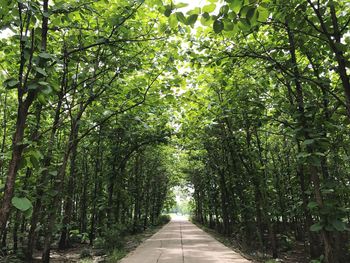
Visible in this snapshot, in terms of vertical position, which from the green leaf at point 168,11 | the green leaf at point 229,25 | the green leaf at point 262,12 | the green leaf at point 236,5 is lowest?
the green leaf at point 262,12

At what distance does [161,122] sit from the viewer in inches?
521

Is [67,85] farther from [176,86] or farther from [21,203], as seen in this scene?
[21,203]

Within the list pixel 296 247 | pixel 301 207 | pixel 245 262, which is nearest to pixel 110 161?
pixel 245 262

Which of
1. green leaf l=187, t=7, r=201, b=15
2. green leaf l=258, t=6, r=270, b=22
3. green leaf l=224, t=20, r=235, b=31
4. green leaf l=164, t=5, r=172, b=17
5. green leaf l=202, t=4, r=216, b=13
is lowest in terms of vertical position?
green leaf l=258, t=6, r=270, b=22

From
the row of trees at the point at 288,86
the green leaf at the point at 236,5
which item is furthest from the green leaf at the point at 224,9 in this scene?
the green leaf at the point at 236,5

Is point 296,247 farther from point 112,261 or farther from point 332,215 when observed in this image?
point 332,215

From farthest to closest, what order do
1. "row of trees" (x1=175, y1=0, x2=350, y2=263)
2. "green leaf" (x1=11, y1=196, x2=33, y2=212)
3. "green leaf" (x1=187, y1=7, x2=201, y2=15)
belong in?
"row of trees" (x1=175, y1=0, x2=350, y2=263), "green leaf" (x1=187, y1=7, x2=201, y2=15), "green leaf" (x1=11, y1=196, x2=33, y2=212)

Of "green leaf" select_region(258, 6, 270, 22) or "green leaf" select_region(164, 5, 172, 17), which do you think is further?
"green leaf" select_region(164, 5, 172, 17)

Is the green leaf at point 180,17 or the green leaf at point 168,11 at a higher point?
the green leaf at point 168,11

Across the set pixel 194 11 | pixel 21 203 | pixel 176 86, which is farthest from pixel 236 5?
pixel 176 86

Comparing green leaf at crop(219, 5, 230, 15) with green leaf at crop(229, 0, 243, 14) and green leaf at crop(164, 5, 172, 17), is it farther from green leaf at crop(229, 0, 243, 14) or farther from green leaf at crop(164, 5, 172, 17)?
green leaf at crop(164, 5, 172, 17)

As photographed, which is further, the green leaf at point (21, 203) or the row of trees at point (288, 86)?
the row of trees at point (288, 86)

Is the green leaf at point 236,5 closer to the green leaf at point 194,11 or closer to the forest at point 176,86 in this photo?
the forest at point 176,86

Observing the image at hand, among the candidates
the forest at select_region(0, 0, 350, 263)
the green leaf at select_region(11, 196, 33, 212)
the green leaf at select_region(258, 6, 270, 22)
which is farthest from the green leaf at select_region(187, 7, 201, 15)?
the green leaf at select_region(11, 196, 33, 212)
